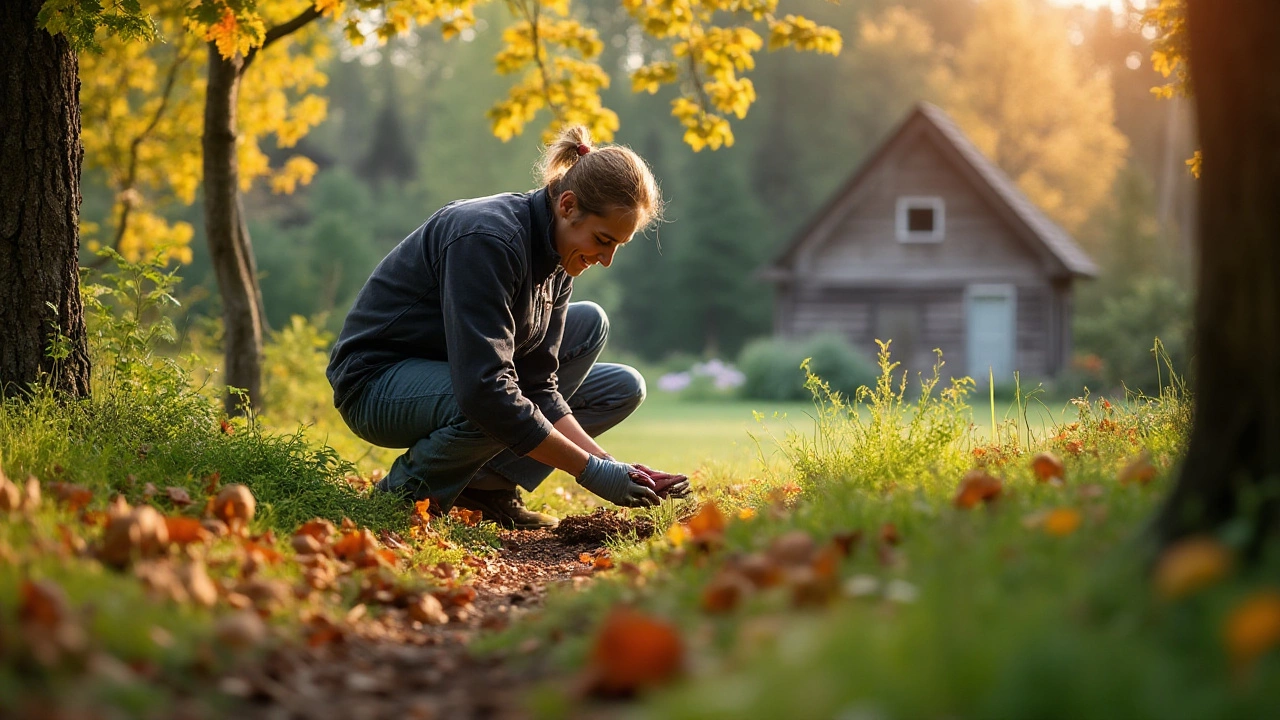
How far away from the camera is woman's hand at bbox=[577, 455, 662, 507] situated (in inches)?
144

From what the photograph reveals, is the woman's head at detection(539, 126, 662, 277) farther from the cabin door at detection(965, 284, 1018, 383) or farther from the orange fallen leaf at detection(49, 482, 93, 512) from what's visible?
the cabin door at detection(965, 284, 1018, 383)

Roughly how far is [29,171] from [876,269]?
67.8 ft

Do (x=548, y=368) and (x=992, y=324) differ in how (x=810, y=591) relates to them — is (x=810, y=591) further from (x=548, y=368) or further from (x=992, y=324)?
(x=992, y=324)

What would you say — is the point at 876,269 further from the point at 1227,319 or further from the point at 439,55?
the point at 439,55

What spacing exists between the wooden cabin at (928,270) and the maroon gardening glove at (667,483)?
63.7ft

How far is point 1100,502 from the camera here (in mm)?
2439

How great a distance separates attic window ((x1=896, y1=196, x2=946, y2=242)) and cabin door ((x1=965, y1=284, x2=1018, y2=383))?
4.69 feet

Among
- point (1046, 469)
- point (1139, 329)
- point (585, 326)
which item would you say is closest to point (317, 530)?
point (1046, 469)

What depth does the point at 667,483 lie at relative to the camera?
3.72 m

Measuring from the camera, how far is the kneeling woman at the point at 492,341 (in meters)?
3.70

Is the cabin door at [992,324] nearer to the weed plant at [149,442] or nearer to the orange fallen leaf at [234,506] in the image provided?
the weed plant at [149,442]

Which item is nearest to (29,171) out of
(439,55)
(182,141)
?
(182,141)

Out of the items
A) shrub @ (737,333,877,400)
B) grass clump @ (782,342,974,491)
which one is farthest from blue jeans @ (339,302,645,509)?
shrub @ (737,333,877,400)

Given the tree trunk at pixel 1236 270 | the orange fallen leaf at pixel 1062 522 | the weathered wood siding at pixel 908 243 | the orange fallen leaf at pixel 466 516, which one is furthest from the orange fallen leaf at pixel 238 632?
→ the weathered wood siding at pixel 908 243
